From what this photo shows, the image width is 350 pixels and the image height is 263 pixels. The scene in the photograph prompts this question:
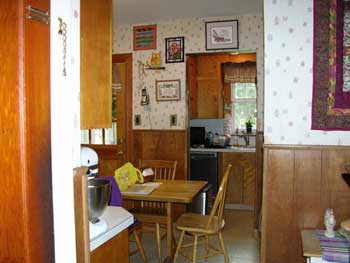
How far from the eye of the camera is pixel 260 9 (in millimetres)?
4219

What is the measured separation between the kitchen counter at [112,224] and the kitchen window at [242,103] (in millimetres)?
4143

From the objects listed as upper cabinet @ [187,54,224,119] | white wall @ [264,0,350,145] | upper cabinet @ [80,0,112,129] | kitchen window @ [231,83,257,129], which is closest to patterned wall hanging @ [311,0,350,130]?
white wall @ [264,0,350,145]

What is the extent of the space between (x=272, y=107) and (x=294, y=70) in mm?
300

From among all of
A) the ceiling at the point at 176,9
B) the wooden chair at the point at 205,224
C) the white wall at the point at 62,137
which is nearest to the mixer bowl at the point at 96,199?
the white wall at the point at 62,137

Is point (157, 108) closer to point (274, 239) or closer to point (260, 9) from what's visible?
point (260, 9)

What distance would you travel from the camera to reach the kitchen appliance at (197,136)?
5637mm

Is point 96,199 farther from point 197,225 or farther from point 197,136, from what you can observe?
point 197,136

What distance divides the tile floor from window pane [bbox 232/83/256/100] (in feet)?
6.67

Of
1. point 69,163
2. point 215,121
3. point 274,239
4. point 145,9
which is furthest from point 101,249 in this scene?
point 215,121

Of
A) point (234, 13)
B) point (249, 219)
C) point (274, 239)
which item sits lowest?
point (249, 219)

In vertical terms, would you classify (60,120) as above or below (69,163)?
above

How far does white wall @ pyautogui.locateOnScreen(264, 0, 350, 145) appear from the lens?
2518 mm

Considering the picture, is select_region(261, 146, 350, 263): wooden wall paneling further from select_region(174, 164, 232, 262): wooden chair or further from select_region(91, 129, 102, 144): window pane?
select_region(91, 129, 102, 144): window pane

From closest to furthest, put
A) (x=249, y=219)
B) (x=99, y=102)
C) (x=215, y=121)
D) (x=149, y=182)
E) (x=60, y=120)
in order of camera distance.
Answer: (x=60, y=120) < (x=99, y=102) < (x=149, y=182) < (x=249, y=219) < (x=215, y=121)
